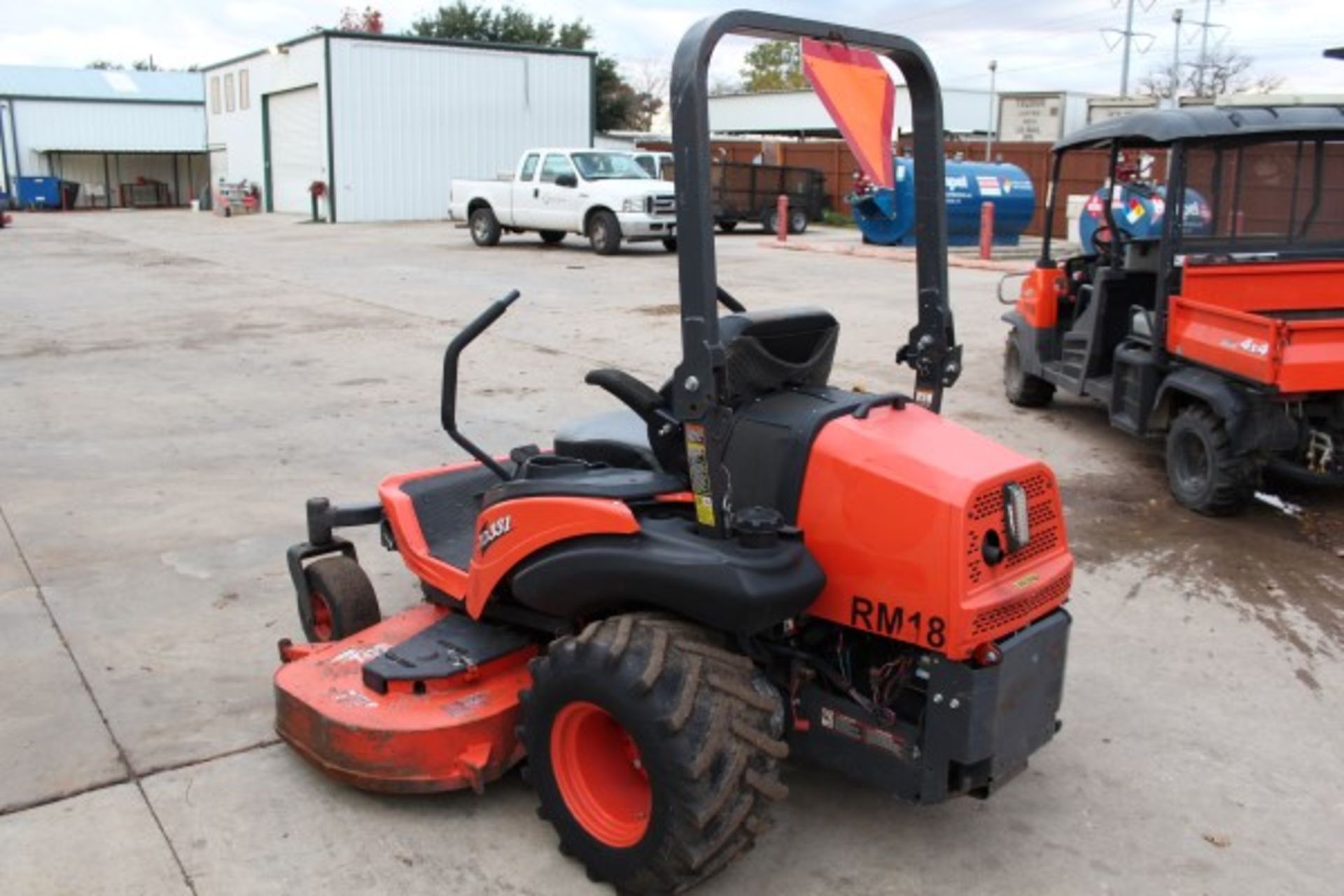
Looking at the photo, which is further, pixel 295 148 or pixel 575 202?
pixel 295 148

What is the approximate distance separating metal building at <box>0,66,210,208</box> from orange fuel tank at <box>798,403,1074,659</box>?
156ft

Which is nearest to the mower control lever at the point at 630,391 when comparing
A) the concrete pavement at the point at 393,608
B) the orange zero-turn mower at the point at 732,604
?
the orange zero-turn mower at the point at 732,604

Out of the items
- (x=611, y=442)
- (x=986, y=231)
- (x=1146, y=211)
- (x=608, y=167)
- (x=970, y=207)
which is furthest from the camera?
(x=608, y=167)

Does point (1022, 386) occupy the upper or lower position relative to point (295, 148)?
lower

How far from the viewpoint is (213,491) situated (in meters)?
6.31

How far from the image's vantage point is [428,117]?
32281 millimetres

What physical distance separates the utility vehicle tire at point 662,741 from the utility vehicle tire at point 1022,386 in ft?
20.9

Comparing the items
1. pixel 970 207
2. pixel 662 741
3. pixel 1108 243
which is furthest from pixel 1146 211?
pixel 970 207

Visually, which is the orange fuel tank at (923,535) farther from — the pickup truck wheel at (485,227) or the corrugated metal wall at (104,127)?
the corrugated metal wall at (104,127)

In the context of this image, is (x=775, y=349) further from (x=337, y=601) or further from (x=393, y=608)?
(x=393, y=608)

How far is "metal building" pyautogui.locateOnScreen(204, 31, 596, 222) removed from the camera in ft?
103

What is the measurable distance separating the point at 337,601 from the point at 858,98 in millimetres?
2438

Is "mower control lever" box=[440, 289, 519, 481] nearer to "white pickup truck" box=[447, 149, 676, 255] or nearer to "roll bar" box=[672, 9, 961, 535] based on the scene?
"roll bar" box=[672, 9, 961, 535]

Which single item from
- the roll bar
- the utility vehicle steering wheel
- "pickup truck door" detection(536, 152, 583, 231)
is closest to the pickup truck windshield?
"pickup truck door" detection(536, 152, 583, 231)
